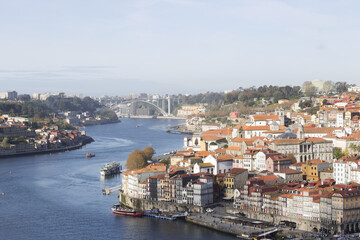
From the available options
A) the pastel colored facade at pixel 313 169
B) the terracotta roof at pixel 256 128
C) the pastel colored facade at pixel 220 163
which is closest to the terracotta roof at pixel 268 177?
the pastel colored facade at pixel 313 169

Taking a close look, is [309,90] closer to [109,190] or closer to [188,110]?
[109,190]

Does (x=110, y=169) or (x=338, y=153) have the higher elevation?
(x=338, y=153)

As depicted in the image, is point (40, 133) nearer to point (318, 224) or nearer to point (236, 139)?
point (236, 139)

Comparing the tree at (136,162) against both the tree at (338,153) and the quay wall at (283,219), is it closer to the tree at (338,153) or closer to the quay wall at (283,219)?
the tree at (338,153)

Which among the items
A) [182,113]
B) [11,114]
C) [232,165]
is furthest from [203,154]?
[182,113]

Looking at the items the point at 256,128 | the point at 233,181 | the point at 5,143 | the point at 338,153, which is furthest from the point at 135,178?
the point at 5,143
